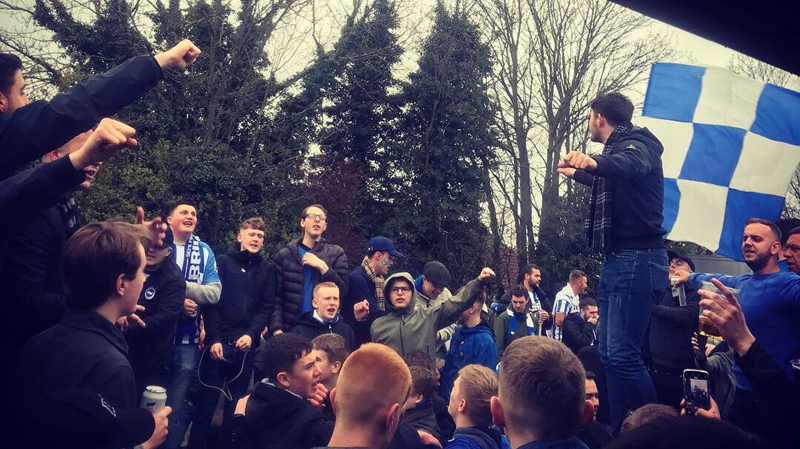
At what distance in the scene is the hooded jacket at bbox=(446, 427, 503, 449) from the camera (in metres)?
3.19

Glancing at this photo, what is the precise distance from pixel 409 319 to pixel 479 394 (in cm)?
214

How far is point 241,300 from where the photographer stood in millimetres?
5434

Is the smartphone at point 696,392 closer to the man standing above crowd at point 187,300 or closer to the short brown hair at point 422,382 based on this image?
the short brown hair at point 422,382

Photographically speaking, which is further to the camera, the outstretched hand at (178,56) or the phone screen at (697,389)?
the phone screen at (697,389)

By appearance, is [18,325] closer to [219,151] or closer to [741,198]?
[741,198]

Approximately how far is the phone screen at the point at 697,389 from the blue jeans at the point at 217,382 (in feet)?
11.1

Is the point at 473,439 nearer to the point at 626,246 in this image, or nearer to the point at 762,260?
the point at 626,246

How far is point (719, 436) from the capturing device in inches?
33.8

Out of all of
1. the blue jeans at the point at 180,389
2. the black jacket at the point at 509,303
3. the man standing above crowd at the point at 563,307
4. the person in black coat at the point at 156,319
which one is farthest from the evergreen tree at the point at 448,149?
the person in black coat at the point at 156,319

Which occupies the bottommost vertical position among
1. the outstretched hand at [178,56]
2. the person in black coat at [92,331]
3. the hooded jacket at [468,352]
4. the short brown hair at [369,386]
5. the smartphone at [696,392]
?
the hooded jacket at [468,352]

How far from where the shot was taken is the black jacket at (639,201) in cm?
377

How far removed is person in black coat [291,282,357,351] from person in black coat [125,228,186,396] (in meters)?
1.13

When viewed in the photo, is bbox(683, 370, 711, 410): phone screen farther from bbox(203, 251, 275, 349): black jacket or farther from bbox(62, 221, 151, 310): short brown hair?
bbox(203, 251, 275, 349): black jacket

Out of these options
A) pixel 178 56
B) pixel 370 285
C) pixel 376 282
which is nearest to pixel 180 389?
pixel 370 285
